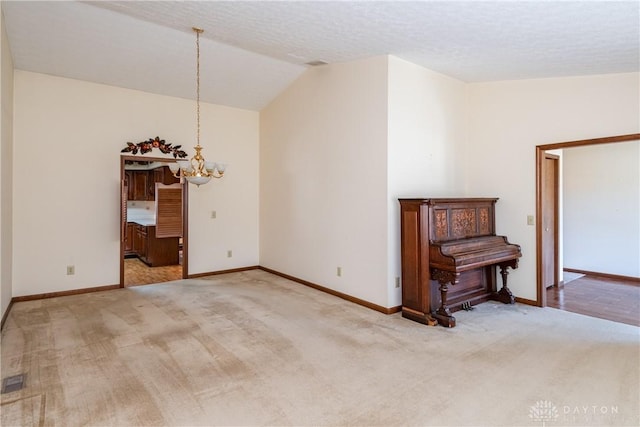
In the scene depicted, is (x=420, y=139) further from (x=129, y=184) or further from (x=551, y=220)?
(x=129, y=184)

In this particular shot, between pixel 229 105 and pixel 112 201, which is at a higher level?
pixel 229 105

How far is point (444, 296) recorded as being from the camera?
3650 millimetres

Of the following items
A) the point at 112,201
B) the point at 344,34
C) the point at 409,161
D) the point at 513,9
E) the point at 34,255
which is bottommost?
the point at 34,255

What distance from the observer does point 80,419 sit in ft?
6.83

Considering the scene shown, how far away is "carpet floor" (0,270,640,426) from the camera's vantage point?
7.03 feet

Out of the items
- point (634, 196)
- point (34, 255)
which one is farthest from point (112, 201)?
point (634, 196)

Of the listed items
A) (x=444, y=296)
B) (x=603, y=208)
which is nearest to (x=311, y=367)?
(x=444, y=296)

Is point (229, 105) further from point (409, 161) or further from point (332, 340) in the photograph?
point (332, 340)

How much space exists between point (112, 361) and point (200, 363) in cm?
72

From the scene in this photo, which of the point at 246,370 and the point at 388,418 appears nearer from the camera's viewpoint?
the point at 388,418

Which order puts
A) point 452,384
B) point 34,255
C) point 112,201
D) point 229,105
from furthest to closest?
point 229,105 → point 112,201 → point 34,255 → point 452,384

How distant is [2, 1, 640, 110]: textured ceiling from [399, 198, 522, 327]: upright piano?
1.57 metres

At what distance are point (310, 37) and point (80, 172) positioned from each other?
368 cm

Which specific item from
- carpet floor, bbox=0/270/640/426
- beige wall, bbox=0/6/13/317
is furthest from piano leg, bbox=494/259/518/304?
beige wall, bbox=0/6/13/317
